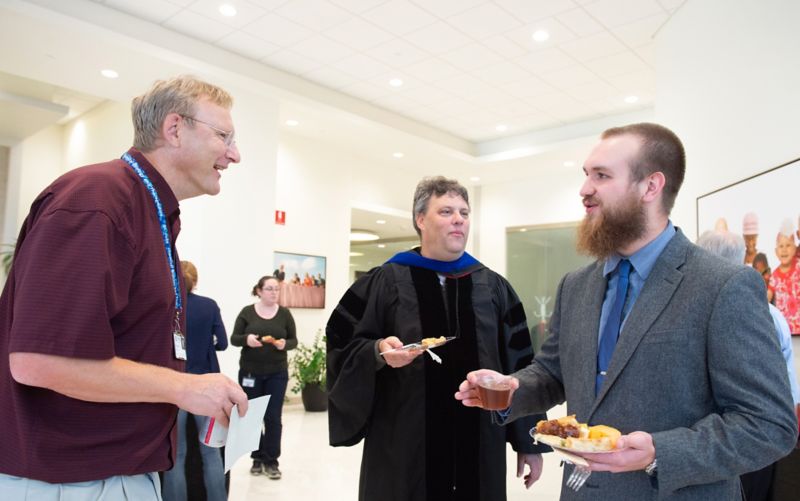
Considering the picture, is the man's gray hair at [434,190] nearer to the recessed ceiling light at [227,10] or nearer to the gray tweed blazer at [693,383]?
the gray tweed blazer at [693,383]

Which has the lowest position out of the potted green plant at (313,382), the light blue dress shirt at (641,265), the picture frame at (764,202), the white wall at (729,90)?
the potted green plant at (313,382)

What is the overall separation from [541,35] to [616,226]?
5599 mm

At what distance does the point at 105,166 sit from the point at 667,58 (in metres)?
5.97

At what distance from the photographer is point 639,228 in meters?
1.72

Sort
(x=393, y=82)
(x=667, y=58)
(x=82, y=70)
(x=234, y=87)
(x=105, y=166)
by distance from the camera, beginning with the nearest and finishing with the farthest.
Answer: (x=105, y=166), (x=667, y=58), (x=82, y=70), (x=234, y=87), (x=393, y=82)

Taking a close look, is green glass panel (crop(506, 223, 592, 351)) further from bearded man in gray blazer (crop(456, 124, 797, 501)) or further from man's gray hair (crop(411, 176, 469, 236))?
bearded man in gray blazer (crop(456, 124, 797, 501))

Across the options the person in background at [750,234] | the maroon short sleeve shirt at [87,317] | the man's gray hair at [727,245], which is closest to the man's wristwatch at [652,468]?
the maroon short sleeve shirt at [87,317]

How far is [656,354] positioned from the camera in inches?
59.9

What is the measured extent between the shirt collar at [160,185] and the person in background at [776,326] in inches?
92.9

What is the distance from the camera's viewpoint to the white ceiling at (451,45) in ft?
20.4

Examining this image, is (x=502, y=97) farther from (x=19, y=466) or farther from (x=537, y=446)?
(x=19, y=466)

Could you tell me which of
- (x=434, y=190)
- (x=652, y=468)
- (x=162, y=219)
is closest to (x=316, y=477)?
(x=434, y=190)

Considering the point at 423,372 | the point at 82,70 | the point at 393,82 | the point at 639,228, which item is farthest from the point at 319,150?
the point at 639,228

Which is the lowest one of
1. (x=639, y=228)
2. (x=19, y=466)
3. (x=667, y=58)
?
(x=19, y=466)
